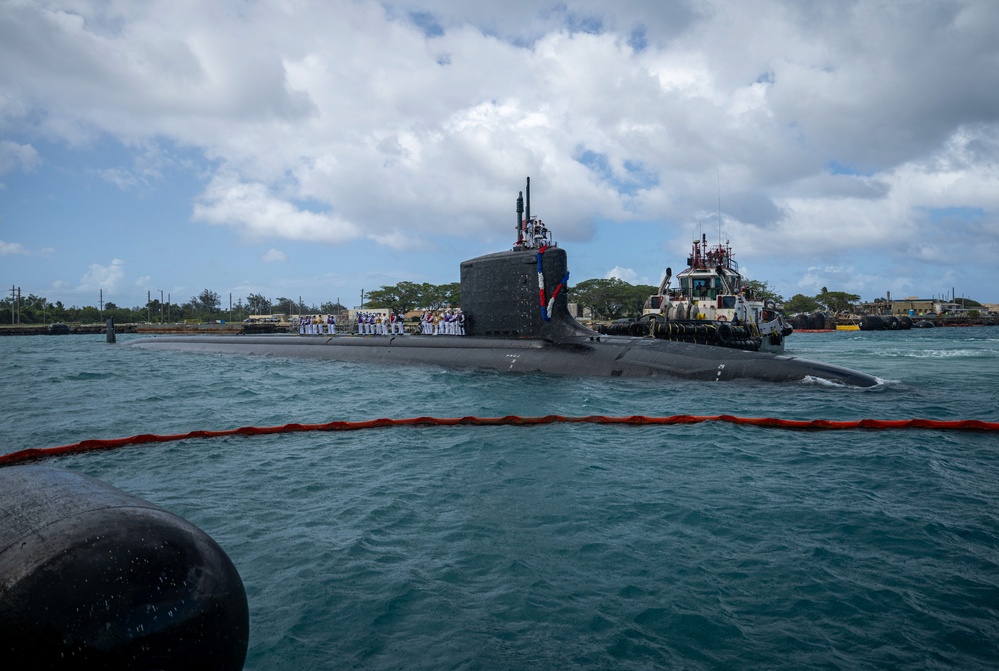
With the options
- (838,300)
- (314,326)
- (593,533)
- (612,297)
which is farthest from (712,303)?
(838,300)

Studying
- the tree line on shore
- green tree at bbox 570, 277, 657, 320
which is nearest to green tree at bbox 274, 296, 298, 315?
the tree line on shore

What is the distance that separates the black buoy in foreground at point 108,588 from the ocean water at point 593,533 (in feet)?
4.35

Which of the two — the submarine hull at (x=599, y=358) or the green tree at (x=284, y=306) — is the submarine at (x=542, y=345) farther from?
the green tree at (x=284, y=306)

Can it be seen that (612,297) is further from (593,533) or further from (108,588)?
(108,588)

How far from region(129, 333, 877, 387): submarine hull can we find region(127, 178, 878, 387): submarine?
0.07ft

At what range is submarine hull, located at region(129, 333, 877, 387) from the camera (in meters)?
12.9

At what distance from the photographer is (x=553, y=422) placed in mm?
9625

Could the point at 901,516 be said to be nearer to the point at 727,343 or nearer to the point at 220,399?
the point at 220,399

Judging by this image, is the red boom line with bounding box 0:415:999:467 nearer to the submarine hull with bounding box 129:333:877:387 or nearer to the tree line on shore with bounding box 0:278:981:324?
the submarine hull with bounding box 129:333:877:387

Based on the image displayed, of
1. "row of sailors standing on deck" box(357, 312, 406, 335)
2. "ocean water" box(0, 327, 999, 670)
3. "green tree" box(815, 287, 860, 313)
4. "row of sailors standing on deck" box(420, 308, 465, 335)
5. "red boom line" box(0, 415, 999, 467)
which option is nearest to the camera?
"ocean water" box(0, 327, 999, 670)

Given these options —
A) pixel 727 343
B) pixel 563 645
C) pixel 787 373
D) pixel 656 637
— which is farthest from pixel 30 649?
pixel 727 343

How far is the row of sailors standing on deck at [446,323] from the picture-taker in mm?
18391

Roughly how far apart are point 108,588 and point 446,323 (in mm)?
18032

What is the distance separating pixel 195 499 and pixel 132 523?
4.23 m
